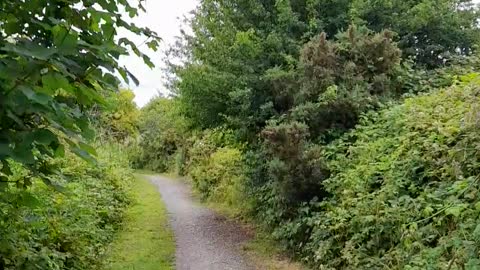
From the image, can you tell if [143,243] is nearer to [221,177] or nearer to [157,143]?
[221,177]

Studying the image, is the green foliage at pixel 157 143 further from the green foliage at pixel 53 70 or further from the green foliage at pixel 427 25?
the green foliage at pixel 53 70

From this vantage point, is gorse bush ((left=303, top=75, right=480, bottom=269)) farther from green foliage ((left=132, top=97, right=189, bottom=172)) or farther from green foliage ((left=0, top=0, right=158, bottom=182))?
green foliage ((left=132, top=97, right=189, bottom=172))

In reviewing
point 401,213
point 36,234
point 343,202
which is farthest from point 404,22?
point 36,234

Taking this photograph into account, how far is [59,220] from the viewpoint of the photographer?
23.4ft

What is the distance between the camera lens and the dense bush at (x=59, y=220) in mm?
2873

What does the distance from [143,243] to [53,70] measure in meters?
8.93

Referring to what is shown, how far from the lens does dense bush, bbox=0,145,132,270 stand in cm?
287

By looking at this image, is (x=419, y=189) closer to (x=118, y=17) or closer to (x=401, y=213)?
(x=401, y=213)

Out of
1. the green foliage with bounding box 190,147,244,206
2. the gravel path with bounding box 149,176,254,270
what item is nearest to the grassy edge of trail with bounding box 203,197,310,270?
the gravel path with bounding box 149,176,254,270

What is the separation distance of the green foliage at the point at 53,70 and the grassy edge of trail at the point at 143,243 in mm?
6426

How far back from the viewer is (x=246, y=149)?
11.9 metres

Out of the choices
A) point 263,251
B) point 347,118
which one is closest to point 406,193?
point 347,118

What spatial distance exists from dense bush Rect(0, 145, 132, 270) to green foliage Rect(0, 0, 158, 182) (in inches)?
14.4

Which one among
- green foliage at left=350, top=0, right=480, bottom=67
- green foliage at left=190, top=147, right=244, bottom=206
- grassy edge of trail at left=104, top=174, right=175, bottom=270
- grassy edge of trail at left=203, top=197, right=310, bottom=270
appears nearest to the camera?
grassy edge of trail at left=203, top=197, right=310, bottom=270
